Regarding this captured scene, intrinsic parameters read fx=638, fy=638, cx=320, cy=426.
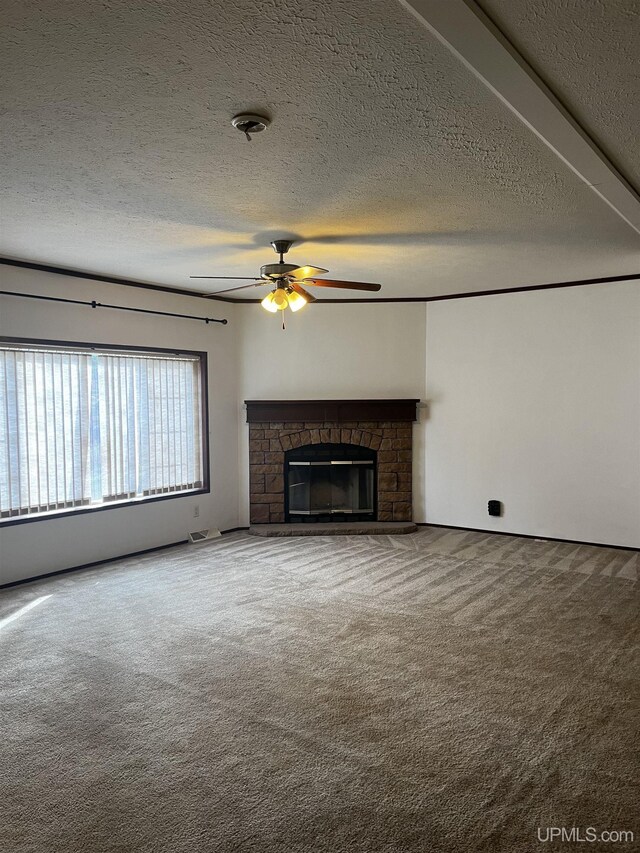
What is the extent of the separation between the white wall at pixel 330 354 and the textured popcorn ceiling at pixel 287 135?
85.3 inches

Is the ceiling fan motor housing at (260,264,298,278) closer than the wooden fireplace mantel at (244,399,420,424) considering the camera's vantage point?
Yes

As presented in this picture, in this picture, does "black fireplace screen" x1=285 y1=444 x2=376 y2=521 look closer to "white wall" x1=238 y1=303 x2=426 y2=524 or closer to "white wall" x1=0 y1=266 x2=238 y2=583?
"white wall" x1=238 y1=303 x2=426 y2=524

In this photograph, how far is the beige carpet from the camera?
2.27 meters

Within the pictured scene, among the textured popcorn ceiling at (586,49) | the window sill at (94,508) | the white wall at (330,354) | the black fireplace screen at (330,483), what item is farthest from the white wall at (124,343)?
the textured popcorn ceiling at (586,49)

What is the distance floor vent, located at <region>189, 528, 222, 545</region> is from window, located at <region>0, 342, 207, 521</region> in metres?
0.46

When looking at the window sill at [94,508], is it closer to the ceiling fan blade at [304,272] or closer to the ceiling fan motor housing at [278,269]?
the ceiling fan motor housing at [278,269]

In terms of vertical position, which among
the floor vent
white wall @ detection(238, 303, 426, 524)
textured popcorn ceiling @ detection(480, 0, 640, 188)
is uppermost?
textured popcorn ceiling @ detection(480, 0, 640, 188)

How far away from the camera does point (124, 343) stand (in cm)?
592

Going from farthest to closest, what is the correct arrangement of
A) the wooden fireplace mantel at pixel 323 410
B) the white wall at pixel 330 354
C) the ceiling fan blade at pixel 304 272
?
the white wall at pixel 330 354 < the wooden fireplace mantel at pixel 323 410 < the ceiling fan blade at pixel 304 272

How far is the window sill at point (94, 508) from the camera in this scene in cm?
511

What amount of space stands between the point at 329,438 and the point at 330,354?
37.0 inches

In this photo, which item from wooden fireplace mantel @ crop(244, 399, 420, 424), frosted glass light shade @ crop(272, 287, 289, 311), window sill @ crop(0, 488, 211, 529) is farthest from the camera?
wooden fireplace mantel @ crop(244, 399, 420, 424)

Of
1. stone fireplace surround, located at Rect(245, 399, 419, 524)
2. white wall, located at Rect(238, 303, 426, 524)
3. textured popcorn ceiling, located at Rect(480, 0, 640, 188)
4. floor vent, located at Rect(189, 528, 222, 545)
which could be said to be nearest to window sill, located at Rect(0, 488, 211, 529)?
floor vent, located at Rect(189, 528, 222, 545)

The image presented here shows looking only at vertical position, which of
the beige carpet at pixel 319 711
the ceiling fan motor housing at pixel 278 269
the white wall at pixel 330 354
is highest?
the ceiling fan motor housing at pixel 278 269
